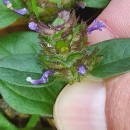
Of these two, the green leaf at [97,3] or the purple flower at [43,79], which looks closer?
the purple flower at [43,79]

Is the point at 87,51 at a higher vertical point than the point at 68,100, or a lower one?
higher

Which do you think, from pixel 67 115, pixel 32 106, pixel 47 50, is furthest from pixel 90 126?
pixel 47 50

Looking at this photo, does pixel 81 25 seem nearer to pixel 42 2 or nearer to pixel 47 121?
pixel 42 2

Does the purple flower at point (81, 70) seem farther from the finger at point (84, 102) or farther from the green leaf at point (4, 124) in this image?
the green leaf at point (4, 124)

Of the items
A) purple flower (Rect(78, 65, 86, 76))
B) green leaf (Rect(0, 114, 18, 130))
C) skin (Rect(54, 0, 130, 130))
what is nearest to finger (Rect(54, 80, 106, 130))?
skin (Rect(54, 0, 130, 130))

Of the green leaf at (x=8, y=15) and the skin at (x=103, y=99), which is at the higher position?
the green leaf at (x=8, y=15)

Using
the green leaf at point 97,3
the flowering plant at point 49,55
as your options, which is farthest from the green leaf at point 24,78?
the green leaf at point 97,3

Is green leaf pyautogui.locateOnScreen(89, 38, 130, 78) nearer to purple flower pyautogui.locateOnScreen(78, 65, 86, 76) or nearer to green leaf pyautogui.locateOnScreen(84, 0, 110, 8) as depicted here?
purple flower pyautogui.locateOnScreen(78, 65, 86, 76)
